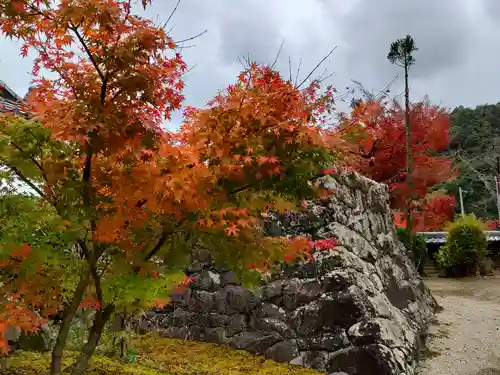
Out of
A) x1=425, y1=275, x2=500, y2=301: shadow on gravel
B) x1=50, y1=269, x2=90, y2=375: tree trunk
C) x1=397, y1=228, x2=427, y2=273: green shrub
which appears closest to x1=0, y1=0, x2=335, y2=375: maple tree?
x1=50, y1=269, x2=90, y2=375: tree trunk

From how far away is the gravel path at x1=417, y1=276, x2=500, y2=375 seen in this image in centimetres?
761

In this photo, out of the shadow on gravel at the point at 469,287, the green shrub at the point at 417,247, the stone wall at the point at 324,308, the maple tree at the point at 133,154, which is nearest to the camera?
the maple tree at the point at 133,154

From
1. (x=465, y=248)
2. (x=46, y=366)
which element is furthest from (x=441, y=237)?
(x=46, y=366)

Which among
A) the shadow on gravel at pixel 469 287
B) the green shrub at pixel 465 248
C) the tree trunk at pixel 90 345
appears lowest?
the shadow on gravel at pixel 469 287

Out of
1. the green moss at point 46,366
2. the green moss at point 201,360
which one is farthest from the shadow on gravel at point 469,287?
the green moss at point 46,366

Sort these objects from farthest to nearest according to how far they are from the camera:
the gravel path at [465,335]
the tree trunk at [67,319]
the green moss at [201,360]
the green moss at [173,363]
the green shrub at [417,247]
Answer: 1. the green shrub at [417,247]
2. the gravel path at [465,335]
3. the green moss at [201,360]
4. the green moss at [173,363]
5. the tree trunk at [67,319]

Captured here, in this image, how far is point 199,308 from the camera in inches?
314

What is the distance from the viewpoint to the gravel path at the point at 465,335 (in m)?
7.61

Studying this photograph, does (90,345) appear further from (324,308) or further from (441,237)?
(441,237)

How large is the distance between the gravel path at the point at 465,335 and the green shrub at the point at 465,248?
306 centimetres

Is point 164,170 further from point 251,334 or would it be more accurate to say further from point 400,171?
point 400,171

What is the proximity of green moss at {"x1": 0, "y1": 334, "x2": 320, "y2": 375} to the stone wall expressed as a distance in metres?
0.25

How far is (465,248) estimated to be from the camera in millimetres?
16844

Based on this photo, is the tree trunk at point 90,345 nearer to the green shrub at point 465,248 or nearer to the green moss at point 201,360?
the green moss at point 201,360
